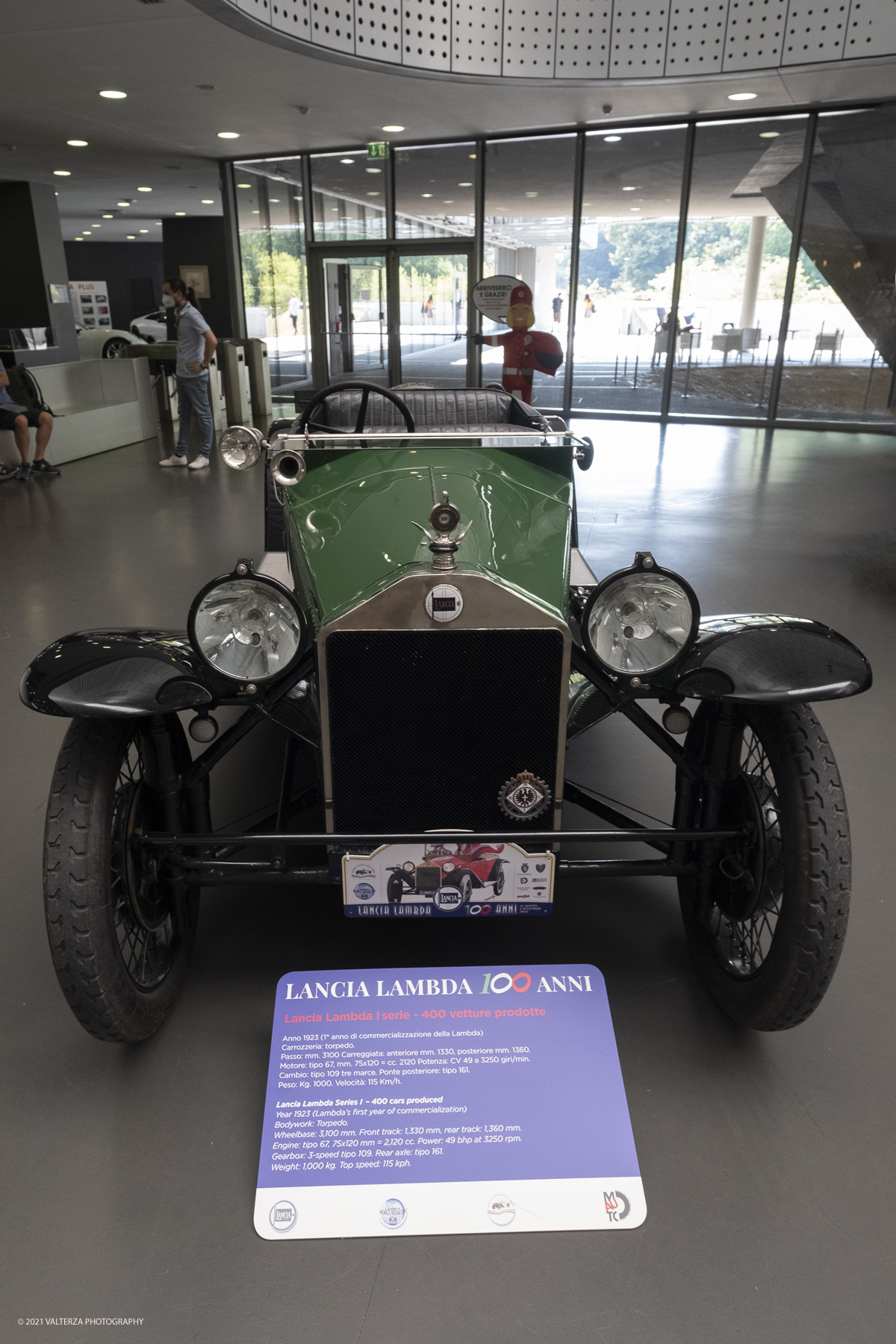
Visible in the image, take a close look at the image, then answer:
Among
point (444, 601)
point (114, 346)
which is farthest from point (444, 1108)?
point (114, 346)

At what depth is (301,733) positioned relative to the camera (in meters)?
1.88

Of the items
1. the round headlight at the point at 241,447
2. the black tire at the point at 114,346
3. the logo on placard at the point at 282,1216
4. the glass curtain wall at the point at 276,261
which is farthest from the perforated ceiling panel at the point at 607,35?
the black tire at the point at 114,346

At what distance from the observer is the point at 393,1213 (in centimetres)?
138

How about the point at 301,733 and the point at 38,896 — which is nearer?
the point at 301,733

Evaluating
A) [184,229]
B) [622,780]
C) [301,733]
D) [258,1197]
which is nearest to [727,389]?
[622,780]

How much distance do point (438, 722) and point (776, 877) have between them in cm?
75

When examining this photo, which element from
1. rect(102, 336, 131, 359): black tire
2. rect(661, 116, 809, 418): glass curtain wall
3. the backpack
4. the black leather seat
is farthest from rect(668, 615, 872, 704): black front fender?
rect(102, 336, 131, 359): black tire

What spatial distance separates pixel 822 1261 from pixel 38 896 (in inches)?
74.9

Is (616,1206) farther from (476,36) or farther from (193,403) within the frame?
(193,403)

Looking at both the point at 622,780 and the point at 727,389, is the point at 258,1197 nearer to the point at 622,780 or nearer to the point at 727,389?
the point at 622,780

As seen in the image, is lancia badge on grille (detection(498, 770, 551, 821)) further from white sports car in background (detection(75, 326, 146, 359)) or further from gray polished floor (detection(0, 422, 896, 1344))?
white sports car in background (detection(75, 326, 146, 359))

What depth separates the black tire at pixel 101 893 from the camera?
157cm

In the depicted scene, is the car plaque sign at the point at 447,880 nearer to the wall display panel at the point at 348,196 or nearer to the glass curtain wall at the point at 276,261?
the wall display panel at the point at 348,196

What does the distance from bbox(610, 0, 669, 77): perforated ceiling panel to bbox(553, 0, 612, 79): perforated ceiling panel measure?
68 millimetres
